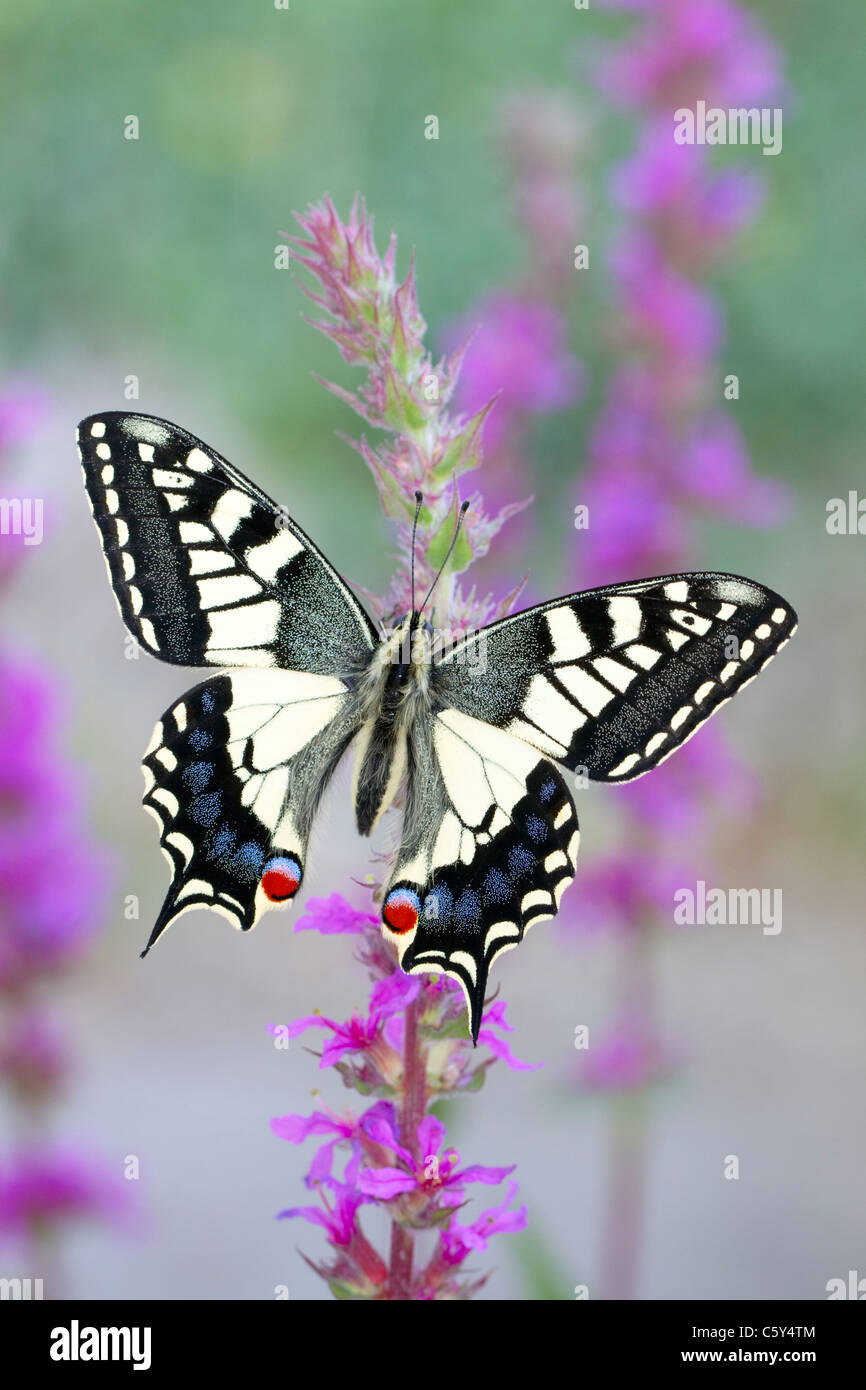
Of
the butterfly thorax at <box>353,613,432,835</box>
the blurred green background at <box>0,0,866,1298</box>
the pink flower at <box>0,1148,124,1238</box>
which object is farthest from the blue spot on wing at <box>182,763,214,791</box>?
the blurred green background at <box>0,0,866,1298</box>

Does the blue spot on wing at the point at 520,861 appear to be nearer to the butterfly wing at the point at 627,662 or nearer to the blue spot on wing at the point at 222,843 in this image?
the butterfly wing at the point at 627,662

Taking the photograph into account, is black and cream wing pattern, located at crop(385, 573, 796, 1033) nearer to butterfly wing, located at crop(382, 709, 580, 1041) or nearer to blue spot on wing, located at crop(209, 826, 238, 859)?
butterfly wing, located at crop(382, 709, 580, 1041)

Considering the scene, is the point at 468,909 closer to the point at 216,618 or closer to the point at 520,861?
the point at 520,861

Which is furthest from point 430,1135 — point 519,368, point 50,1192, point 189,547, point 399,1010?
point 519,368

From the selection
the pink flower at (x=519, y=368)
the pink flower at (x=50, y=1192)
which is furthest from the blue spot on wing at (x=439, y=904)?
the pink flower at (x=519, y=368)
